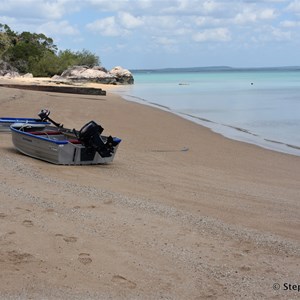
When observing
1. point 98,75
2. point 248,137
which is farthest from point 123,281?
point 98,75

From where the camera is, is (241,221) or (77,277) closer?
(77,277)

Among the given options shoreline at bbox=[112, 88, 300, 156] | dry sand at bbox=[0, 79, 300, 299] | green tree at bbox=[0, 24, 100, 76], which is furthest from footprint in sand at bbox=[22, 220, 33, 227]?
green tree at bbox=[0, 24, 100, 76]

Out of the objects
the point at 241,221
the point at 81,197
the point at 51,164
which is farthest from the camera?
the point at 51,164

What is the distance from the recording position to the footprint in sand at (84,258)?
468cm

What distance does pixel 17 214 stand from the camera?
5.82 m

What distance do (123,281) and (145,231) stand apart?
1.28m

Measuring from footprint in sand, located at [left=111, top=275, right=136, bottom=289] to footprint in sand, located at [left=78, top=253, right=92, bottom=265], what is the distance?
36 centimetres

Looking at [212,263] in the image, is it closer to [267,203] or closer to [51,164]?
[267,203]

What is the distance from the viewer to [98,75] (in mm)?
68375

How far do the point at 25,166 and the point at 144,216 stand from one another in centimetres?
316

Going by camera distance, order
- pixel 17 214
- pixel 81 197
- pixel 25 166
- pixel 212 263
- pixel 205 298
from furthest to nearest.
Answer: pixel 25 166 → pixel 81 197 → pixel 17 214 → pixel 212 263 → pixel 205 298

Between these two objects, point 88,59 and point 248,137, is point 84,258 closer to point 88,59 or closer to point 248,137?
point 248,137

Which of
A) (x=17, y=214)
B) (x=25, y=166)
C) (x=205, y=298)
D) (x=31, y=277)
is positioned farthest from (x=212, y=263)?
(x=25, y=166)

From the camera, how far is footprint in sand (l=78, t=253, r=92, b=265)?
468 centimetres
